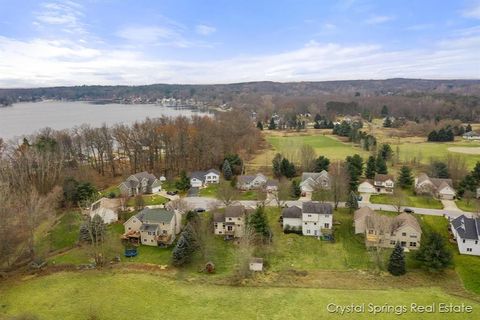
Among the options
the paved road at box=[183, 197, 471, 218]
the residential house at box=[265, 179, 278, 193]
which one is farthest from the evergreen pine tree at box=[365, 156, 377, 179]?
the residential house at box=[265, 179, 278, 193]

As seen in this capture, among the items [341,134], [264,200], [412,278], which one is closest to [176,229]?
[264,200]

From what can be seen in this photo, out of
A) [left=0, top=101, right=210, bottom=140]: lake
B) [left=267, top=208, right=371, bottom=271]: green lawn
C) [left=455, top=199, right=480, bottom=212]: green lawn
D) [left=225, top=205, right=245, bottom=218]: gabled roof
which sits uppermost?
[left=0, top=101, right=210, bottom=140]: lake

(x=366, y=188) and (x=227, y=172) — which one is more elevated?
(x=227, y=172)

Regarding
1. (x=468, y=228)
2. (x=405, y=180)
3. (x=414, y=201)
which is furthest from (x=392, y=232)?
(x=405, y=180)

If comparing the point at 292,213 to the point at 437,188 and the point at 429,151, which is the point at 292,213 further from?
the point at 429,151

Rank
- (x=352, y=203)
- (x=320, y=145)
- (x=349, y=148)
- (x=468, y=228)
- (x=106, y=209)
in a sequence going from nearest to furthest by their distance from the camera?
(x=468, y=228) < (x=106, y=209) < (x=352, y=203) < (x=349, y=148) < (x=320, y=145)

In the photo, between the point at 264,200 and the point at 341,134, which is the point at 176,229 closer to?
the point at 264,200

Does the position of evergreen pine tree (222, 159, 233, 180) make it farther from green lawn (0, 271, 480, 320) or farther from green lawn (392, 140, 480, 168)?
green lawn (392, 140, 480, 168)

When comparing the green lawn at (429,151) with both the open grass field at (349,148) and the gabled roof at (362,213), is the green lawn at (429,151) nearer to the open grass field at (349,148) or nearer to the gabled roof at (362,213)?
the open grass field at (349,148)
